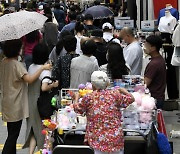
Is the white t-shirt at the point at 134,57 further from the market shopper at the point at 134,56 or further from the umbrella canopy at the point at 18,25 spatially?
the umbrella canopy at the point at 18,25

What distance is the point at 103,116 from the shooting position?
18.0 ft

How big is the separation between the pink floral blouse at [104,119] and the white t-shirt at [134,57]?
347 centimetres

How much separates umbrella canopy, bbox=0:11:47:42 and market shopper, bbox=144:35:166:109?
168 cm

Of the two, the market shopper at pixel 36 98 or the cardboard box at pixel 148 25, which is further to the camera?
the cardboard box at pixel 148 25

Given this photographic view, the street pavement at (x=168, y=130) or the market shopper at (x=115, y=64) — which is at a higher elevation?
the market shopper at (x=115, y=64)

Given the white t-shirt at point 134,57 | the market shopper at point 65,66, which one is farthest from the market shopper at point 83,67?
the white t-shirt at point 134,57

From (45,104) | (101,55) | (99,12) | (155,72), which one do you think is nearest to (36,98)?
(45,104)

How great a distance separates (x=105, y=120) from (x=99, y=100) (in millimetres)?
207

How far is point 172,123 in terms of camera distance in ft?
33.4

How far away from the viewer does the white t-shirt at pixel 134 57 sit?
8.99 meters

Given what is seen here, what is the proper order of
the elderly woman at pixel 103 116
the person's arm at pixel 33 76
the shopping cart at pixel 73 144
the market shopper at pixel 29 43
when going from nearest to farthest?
the elderly woman at pixel 103 116 → the shopping cart at pixel 73 144 → the person's arm at pixel 33 76 → the market shopper at pixel 29 43

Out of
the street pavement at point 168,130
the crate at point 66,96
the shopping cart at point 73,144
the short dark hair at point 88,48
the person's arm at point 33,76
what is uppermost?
the short dark hair at point 88,48

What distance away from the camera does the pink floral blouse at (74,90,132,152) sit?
549 cm

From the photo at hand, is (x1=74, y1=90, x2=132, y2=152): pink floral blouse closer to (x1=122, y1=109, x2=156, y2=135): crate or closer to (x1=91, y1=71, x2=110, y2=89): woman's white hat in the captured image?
(x1=91, y1=71, x2=110, y2=89): woman's white hat
